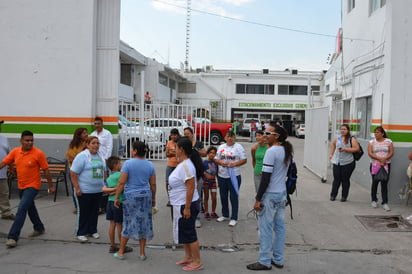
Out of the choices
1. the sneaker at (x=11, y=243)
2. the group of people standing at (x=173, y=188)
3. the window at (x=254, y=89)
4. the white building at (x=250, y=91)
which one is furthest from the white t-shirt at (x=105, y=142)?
the window at (x=254, y=89)

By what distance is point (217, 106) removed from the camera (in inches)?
1490

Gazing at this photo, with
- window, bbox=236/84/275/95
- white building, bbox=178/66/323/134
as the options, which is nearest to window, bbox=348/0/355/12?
white building, bbox=178/66/323/134

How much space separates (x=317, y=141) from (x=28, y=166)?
8596 millimetres

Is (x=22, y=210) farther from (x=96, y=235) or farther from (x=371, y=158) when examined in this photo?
(x=371, y=158)

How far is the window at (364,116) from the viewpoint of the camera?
12.3 metres

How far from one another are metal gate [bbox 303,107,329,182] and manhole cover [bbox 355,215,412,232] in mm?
3588

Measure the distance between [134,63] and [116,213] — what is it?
77.7ft

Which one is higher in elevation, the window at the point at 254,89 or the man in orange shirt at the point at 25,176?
the window at the point at 254,89

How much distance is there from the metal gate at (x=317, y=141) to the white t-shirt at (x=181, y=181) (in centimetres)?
717


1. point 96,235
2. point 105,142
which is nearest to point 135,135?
point 105,142

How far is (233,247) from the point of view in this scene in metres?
5.91

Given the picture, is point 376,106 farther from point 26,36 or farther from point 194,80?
point 194,80

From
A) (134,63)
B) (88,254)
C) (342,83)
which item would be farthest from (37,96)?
(134,63)

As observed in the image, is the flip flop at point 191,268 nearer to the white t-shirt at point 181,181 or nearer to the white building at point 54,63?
the white t-shirt at point 181,181
